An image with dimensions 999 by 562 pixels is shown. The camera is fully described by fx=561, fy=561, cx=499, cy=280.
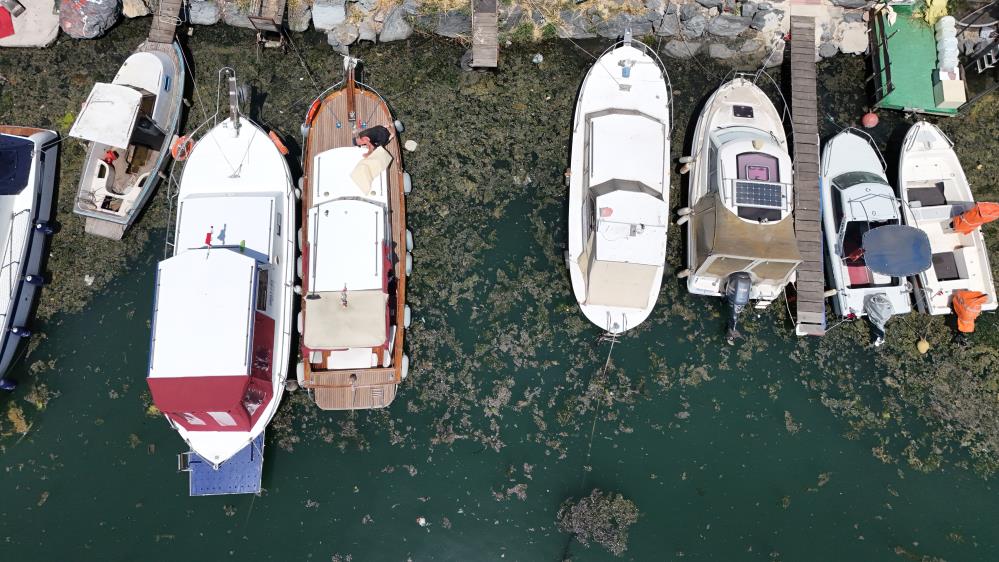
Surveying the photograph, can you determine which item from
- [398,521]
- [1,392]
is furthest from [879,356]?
[1,392]

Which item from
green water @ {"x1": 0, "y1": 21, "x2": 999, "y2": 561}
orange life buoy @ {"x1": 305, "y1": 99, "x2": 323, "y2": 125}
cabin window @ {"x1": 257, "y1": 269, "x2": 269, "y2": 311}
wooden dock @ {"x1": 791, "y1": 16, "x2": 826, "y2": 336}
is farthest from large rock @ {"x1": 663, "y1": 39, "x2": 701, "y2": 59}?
cabin window @ {"x1": 257, "y1": 269, "x2": 269, "y2": 311}

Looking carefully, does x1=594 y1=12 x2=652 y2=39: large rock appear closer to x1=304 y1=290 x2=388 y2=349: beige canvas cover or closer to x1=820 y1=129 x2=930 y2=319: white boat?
x1=820 y1=129 x2=930 y2=319: white boat

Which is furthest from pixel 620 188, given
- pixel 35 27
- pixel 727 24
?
pixel 35 27

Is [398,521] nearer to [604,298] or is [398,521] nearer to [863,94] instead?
[604,298]

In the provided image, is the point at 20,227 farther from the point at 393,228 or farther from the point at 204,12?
the point at 393,228

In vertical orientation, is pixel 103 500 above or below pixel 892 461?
below

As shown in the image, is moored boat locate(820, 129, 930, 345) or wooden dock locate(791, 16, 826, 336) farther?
wooden dock locate(791, 16, 826, 336)
